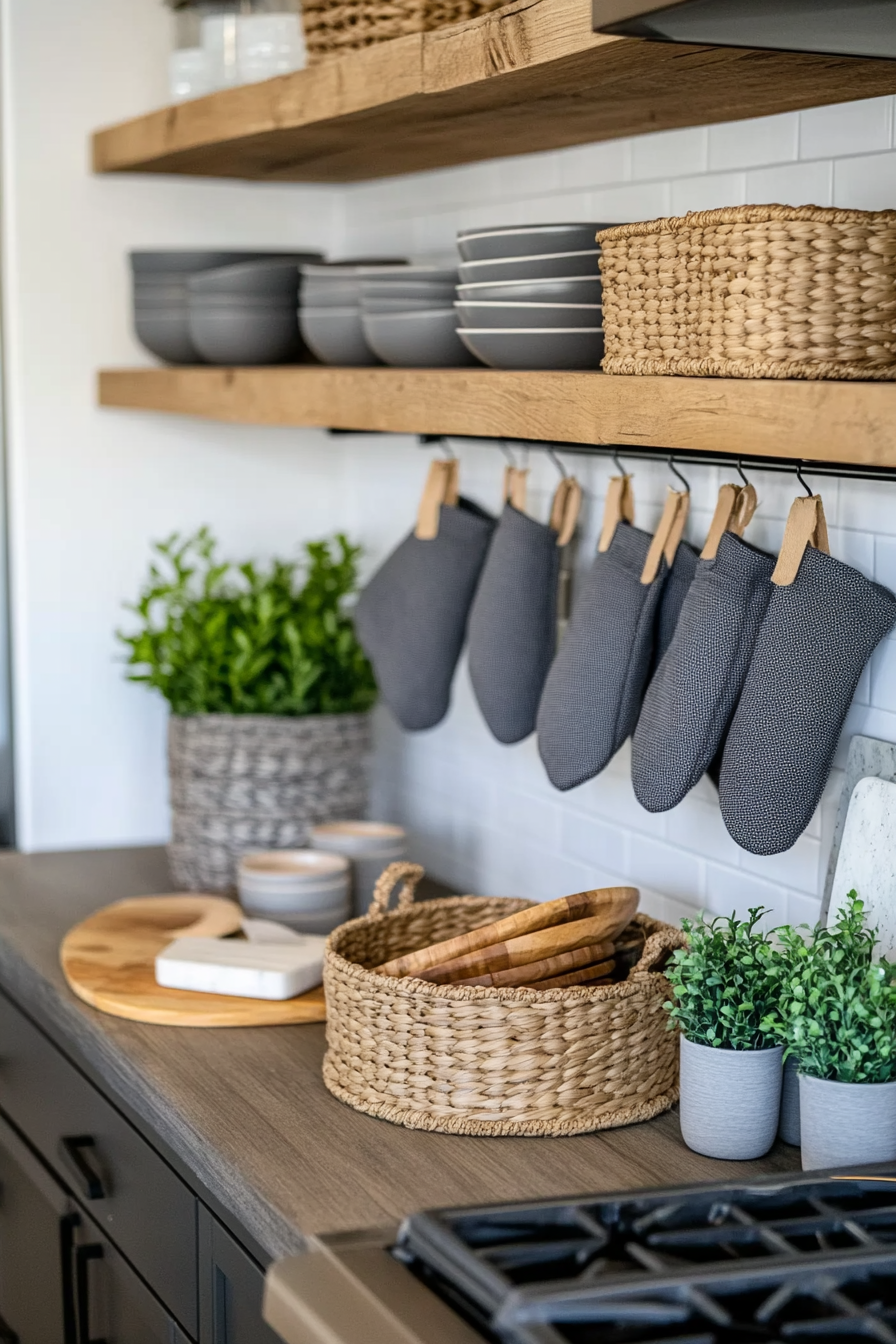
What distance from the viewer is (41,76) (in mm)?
2570

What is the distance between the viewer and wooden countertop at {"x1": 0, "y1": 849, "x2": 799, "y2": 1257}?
1427 millimetres

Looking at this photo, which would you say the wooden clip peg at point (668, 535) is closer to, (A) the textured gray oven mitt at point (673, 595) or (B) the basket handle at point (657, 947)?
(A) the textured gray oven mitt at point (673, 595)

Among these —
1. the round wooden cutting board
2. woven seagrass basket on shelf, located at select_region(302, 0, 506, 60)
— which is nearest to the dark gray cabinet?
the round wooden cutting board

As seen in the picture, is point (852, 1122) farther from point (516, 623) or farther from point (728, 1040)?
point (516, 623)

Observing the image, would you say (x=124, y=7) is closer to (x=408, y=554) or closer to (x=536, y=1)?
(x=408, y=554)

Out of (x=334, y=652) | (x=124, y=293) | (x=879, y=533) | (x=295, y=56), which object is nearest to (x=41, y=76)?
(x=124, y=293)

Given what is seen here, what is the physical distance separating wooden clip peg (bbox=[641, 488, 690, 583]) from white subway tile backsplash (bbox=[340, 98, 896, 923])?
9cm

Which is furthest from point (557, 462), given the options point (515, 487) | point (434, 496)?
point (434, 496)

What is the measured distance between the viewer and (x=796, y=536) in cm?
155

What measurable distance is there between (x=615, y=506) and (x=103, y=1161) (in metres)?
0.97

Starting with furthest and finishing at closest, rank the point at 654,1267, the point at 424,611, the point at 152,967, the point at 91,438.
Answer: the point at 91,438 → the point at 424,611 → the point at 152,967 → the point at 654,1267

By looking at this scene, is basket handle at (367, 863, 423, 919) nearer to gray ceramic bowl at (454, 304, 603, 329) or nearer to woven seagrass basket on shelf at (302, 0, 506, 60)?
gray ceramic bowl at (454, 304, 603, 329)

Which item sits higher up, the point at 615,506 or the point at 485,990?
the point at 615,506

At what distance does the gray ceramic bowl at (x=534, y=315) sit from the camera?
5.40ft
